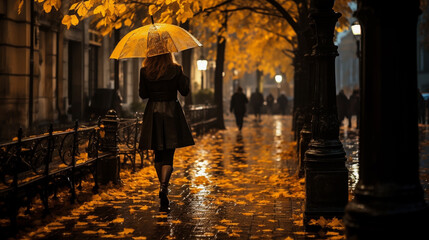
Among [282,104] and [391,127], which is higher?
[282,104]

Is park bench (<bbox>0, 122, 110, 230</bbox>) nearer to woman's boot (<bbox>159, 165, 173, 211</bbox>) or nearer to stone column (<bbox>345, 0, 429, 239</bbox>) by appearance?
woman's boot (<bbox>159, 165, 173, 211</bbox>)

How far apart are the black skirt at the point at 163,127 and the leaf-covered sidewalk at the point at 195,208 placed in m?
0.76

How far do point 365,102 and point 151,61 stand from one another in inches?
164

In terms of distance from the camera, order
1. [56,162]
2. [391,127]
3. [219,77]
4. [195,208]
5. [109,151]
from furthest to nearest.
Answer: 1. [219,77]
2. [109,151]
3. [56,162]
4. [195,208]
5. [391,127]

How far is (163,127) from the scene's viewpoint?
770 centimetres

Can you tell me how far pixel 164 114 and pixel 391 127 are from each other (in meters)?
4.12

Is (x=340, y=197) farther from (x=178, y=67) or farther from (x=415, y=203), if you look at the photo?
(x=415, y=203)

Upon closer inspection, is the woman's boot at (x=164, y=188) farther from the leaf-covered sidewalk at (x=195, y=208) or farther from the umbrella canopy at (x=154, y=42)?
the umbrella canopy at (x=154, y=42)

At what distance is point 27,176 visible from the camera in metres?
6.71

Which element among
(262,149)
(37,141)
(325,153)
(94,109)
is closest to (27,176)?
(37,141)

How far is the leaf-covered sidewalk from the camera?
628 cm

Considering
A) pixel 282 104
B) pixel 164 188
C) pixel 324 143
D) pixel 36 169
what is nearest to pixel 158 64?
pixel 164 188

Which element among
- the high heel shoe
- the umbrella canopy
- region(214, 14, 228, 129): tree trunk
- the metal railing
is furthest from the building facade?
region(214, 14, 228, 129): tree trunk

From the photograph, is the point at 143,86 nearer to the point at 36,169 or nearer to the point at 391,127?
the point at 36,169
